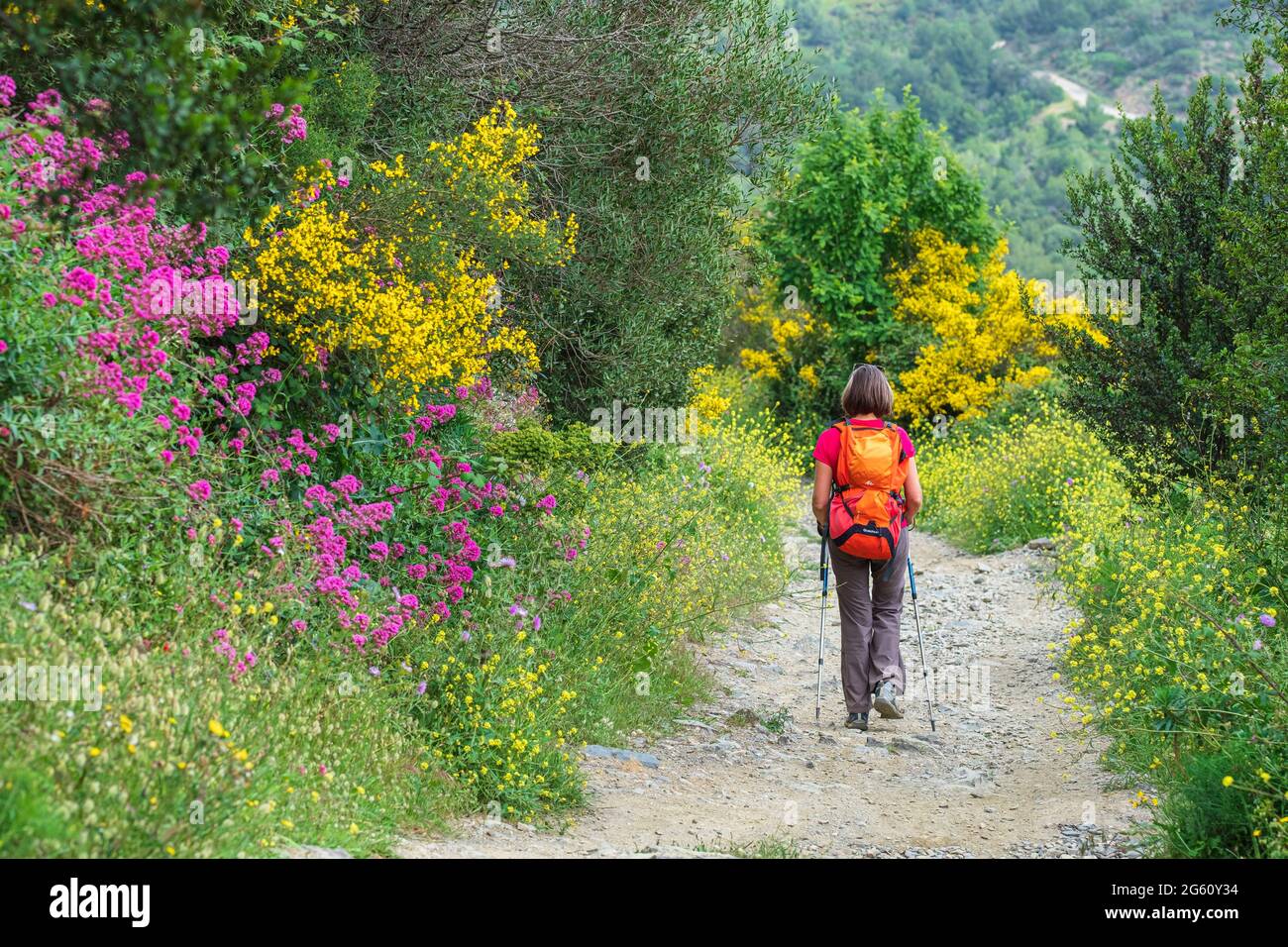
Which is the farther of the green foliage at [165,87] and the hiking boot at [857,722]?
the hiking boot at [857,722]

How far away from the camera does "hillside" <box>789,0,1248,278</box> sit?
60.2m

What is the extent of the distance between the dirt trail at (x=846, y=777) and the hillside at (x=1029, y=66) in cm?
4906

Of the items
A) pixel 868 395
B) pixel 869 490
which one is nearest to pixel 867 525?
pixel 869 490

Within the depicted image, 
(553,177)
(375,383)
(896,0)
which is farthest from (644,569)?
(896,0)

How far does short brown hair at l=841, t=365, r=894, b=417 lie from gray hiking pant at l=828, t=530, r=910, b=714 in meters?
0.81

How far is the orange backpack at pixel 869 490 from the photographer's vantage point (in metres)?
7.41

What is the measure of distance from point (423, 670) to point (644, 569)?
109 inches

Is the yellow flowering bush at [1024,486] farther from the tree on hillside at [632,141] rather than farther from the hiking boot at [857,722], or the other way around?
the hiking boot at [857,722]

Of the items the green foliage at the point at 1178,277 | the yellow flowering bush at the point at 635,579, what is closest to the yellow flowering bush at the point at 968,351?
the yellow flowering bush at the point at 635,579

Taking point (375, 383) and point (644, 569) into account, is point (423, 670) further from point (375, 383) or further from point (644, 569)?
point (644, 569)

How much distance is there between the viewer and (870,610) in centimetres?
771

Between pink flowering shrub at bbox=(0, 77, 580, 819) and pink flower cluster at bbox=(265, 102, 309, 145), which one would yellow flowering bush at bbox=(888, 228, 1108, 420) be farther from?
pink flower cluster at bbox=(265, 102, 309, 145)

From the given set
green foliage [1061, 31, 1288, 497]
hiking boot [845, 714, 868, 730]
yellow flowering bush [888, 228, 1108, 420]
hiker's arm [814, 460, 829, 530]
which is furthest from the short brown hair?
→ yellow flowering bush [888, 228, 1108, 420]

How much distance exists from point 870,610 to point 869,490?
31.3 inches
